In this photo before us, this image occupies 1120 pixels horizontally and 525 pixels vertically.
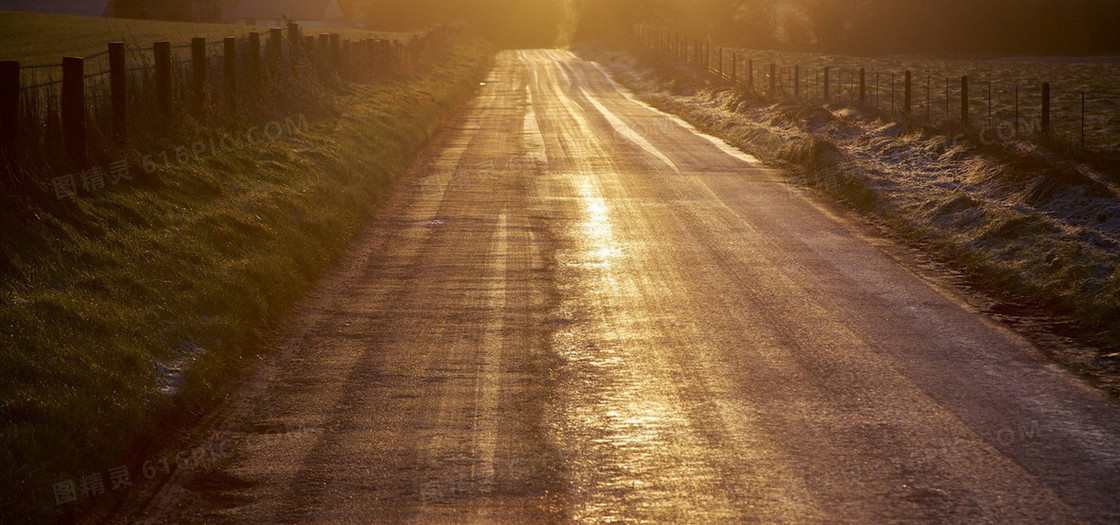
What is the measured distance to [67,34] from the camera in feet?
179


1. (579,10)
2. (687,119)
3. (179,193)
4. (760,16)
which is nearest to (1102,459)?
(179,193)

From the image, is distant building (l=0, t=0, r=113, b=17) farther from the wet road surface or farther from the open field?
the wet road surface

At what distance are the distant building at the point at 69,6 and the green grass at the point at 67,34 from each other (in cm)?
1505

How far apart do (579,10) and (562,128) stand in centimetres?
6979

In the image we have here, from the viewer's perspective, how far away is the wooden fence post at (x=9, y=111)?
32.0 feet

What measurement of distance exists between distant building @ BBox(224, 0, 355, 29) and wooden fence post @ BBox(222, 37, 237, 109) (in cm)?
7753

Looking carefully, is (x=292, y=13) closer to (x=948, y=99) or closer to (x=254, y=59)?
(x=948, y=99)

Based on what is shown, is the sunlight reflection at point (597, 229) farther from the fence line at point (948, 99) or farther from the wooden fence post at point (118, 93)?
the fence line at point (948, 99)

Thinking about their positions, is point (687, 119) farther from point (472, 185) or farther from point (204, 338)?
point (204, 338)

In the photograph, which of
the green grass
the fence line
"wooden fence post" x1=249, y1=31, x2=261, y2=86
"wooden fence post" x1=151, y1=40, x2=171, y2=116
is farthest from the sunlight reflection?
the green grass

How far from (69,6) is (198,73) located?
78425 millimetres

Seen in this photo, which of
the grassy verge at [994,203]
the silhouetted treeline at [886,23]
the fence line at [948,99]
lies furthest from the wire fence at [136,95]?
the silhouetted treeline at [886,23]

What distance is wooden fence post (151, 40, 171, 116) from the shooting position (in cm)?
1364

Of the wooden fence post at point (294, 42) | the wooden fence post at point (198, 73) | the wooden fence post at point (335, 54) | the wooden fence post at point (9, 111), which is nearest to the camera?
the wooden fence post at point (9, 111)
